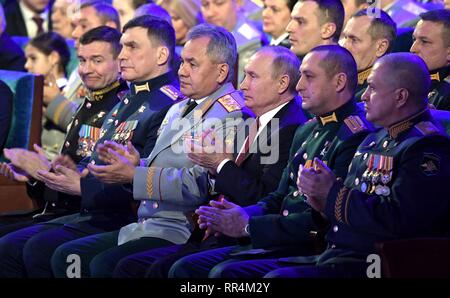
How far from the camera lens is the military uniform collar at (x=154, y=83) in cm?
539

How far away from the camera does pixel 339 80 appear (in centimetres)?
448

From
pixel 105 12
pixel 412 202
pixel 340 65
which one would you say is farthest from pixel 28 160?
pixel 412 202

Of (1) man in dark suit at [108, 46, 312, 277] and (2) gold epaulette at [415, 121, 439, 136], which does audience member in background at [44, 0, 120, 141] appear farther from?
(2) gold epaulette at [415, 121, 439, 136]

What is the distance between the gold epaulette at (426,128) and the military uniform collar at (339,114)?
491mm

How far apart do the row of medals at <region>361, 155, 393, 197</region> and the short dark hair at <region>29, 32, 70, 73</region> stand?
3846 mm

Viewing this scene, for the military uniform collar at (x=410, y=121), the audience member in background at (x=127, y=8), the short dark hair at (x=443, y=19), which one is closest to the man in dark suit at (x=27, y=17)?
the audience member in background at (x=127, y=8)

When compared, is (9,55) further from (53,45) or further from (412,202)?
(412,202)

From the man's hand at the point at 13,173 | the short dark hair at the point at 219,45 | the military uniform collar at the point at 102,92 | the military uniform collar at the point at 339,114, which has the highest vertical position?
the short dark hair at the point at 219,45

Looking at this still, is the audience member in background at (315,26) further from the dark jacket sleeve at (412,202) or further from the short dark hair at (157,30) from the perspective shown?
the dark jacket sleeve at (412,202)

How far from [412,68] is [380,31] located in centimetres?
125

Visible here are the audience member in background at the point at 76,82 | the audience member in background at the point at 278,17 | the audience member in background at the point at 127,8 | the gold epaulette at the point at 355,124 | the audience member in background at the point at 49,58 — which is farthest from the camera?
the audience member in background at the point at 127,8

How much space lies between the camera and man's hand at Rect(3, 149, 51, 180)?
18.2 ft
